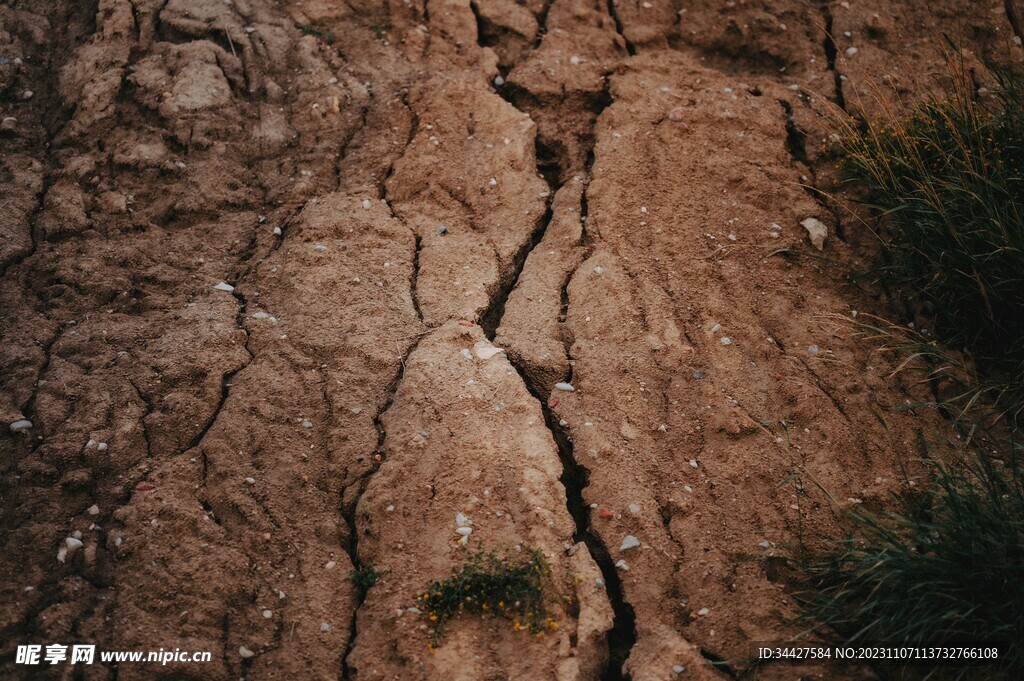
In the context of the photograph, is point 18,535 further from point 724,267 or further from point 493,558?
point 724,267

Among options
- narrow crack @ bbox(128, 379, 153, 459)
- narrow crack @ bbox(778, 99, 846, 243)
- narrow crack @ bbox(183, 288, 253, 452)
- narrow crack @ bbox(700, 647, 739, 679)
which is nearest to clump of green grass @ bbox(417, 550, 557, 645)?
narrow crack @ bbox(700, 647, 739, 679)

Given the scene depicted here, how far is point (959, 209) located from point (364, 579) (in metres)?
3.01

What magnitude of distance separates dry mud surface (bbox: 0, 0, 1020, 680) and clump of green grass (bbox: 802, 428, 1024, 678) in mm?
173

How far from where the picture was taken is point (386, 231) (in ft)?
12.3

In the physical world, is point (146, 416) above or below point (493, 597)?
below

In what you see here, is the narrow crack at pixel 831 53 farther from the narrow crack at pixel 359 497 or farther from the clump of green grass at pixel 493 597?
the clump of green grass at pixel 493 597

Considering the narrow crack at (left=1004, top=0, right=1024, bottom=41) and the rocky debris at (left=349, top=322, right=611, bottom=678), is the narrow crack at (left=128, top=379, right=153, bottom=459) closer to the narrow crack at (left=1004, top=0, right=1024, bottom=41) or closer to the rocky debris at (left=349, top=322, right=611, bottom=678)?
the rocky debris at (left=349, top=322, right=611, bottom=678)

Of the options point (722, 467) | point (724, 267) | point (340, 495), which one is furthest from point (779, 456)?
point (340, 495)

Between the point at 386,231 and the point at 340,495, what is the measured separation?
1.38m

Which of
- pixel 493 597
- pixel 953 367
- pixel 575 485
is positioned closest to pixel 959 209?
pixel 953 367

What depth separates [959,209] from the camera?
3.42 m

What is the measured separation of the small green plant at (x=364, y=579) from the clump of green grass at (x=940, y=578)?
1571 millimetres

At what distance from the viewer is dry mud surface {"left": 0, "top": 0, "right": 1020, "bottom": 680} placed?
107 inches

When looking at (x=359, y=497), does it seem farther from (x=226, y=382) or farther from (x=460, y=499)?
(x=226, y=382)
